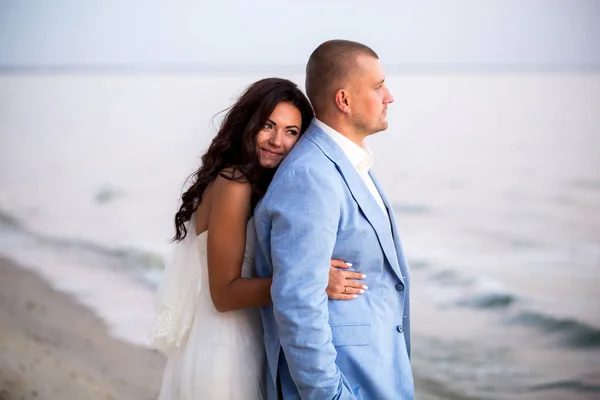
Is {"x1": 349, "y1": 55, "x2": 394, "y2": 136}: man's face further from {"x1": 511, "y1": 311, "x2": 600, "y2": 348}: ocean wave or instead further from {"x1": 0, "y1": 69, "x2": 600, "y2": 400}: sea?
{"x1": 511, "y1": 311, "x2": 600, "y2": 348}: ocean wave

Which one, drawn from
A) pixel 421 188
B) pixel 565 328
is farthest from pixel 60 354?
pixel 565 328

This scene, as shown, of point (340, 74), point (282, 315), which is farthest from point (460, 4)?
point (282, 315)

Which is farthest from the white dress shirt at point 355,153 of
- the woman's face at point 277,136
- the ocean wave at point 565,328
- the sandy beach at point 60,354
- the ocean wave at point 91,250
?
the ocean wave at point 91,250

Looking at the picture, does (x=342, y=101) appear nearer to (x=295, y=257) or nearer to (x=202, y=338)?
(x=295, y=257)

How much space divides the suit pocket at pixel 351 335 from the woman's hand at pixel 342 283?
0.07 m

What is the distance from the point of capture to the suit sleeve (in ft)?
6.44

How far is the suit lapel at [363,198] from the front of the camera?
2100mm

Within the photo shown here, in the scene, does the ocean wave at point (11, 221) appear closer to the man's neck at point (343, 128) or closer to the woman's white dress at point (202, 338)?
the woman's white dress at point (202, 338)

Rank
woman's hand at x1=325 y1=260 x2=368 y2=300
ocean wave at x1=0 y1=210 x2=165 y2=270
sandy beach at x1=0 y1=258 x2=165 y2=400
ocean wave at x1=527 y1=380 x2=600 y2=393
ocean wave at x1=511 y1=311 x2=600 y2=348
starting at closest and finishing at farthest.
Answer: woman's hand at x1=325 y1=260 x2=368 y2=300, sandy beach at x1=0 y1=258 x2=165 y2=400, ocean wave at x1=527 y1=380 x2=600 y2=393, ocean wave at x1=511 y1=311 x2=600 y2=348, ocean wave at x1=0 y1=210 x2=165 y2=270

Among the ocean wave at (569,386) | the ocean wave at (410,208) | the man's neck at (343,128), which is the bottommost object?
the ocean wave at (569,386)

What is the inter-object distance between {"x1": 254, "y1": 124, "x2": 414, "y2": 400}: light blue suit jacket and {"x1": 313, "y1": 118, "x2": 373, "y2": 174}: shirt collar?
2 cm

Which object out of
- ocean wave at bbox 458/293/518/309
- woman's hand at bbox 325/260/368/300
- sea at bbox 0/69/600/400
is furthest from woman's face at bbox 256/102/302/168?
ocean wave at bbox 458/293/518/309

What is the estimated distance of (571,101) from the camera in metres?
5.91

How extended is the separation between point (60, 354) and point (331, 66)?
374 centimetres
